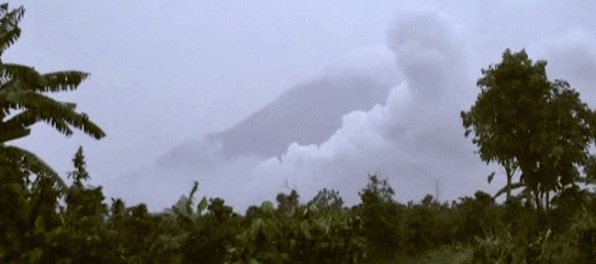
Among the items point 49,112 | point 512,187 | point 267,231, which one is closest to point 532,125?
point 512,187

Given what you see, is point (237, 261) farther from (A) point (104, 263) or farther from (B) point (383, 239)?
(B) point (383, 239)

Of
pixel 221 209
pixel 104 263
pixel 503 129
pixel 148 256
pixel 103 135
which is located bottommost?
pixel 104 263

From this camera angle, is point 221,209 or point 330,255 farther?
point 221,209

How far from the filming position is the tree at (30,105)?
59.3 ft

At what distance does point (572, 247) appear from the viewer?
1309cm

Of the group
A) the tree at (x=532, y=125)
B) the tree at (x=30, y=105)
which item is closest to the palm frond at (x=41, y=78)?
the tree at (x=30, y=105)

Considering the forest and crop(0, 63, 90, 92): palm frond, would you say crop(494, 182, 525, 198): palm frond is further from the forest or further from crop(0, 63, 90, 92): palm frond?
crop(0, 63, 90, 92): palm frond

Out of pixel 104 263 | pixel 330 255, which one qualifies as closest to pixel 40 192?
pixel 104 263

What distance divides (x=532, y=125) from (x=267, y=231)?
20.7 meters

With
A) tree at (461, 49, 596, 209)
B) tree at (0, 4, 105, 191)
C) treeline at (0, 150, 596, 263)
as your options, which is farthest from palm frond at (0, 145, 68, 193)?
A: tree at (461, 49, 596, 209)

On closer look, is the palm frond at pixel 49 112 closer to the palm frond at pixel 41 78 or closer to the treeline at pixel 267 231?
the palm frond at pixel 41 78

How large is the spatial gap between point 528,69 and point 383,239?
1223 centimetres

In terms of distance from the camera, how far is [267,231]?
826 centimetres

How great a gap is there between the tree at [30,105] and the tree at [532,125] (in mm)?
14196
